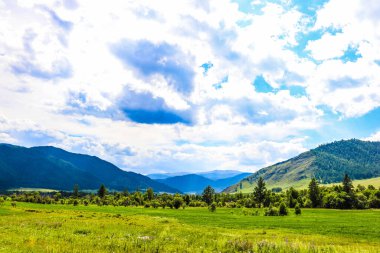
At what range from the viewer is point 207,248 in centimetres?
2639

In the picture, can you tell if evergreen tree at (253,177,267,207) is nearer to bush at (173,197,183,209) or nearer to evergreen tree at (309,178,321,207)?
evergreen tree at (309,178,321,207)

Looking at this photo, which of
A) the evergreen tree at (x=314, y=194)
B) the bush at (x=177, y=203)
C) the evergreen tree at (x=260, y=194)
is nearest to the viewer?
the evergreen tree at (x=314, y=194)

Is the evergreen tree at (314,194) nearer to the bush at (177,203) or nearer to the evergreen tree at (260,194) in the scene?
the evergreen tree at (260,194)

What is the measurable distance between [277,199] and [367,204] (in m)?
45.9

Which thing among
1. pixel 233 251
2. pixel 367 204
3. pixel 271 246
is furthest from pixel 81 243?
pixel 367 204

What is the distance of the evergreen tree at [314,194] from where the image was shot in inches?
6531

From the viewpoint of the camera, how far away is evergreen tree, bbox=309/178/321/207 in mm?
165875

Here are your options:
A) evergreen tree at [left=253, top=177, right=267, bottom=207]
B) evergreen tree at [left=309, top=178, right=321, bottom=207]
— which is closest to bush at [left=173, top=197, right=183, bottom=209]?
evergreen tree at [left=253, top=177, right=267, bottom=207]

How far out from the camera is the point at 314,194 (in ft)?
549

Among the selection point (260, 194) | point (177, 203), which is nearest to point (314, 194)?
point (260, 194)

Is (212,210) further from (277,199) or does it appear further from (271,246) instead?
(271,246)

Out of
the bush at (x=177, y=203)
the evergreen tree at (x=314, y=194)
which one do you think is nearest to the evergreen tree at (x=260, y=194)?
the evergreen tree at (x=314, y=194)

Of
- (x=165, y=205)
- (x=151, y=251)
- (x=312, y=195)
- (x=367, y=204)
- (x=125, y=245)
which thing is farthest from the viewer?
(x=165, y=205)

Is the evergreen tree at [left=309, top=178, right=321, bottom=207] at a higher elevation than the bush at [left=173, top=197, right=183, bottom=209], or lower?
higher
